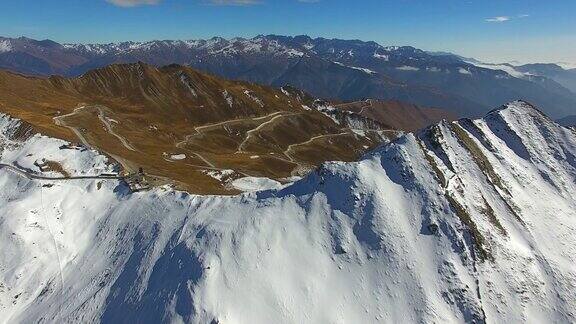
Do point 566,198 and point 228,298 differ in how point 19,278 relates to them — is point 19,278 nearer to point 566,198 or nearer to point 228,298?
point 228,298

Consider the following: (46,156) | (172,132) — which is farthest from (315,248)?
(172,132)

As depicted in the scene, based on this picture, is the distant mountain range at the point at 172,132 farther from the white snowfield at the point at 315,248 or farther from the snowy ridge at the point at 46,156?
the white snowfield at the point at 315,248

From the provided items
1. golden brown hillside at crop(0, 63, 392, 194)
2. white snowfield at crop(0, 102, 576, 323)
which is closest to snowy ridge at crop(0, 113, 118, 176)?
white snowfield at crop(0, 102, 576, 323)

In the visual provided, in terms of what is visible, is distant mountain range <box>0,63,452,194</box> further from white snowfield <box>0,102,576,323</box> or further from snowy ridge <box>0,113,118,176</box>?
white snowfield <box>0,102,576,323</box>

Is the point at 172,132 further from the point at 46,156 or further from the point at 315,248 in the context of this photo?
the point at 315,248

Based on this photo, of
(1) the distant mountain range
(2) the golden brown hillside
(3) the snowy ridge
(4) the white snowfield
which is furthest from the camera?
(2) the golden brown hillside
